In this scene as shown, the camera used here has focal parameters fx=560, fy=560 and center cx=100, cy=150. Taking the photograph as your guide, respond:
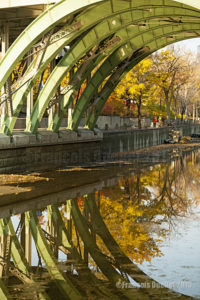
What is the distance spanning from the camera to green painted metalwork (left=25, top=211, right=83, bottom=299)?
6711 mm

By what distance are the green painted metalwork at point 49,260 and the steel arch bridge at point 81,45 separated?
921 cm

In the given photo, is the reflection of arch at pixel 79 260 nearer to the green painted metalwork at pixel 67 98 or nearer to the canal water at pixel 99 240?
the canal water at pixel 99 240

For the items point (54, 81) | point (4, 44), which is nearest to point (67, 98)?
point (54, 81)

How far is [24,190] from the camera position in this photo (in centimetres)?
1556

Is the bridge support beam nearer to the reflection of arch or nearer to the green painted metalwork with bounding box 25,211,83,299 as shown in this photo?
the reflection of arch

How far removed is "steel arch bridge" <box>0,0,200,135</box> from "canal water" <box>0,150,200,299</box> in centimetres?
441

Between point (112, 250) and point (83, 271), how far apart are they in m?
1.30

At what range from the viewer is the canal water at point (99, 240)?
6965mm

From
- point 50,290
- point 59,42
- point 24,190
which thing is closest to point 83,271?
point 50,290

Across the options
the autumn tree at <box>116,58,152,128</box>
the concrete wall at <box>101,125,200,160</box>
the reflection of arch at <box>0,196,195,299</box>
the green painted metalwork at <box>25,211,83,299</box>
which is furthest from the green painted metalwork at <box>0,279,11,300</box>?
the autumn tree at <box>116,58,152,128</box>

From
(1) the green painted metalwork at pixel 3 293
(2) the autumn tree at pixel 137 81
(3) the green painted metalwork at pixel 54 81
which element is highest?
(2) the autumn tree at pixel 137 81

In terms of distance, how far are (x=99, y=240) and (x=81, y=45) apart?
50.8 ft

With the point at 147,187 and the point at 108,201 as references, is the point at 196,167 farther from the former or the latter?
the point at 108,201

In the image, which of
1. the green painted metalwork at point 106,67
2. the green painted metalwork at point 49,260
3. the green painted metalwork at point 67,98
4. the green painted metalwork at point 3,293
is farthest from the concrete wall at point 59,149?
the green painted metalwork at point 3,293
